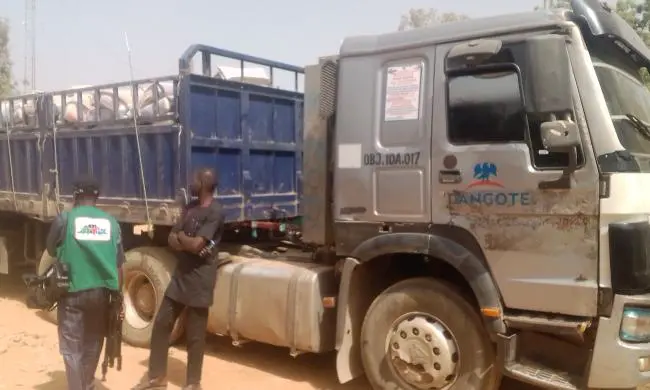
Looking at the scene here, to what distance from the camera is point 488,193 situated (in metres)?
3.96

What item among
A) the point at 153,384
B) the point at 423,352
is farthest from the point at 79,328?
the point at 423,352

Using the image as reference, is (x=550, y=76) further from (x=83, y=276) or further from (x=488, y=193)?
(x=83, y=276)

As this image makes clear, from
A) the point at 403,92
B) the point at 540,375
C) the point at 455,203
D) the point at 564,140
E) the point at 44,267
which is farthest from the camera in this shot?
the point at 44,267

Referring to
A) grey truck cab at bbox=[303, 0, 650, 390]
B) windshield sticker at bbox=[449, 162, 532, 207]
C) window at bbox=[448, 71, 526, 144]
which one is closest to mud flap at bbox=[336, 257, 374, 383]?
grey truck cab at bbox=[303, 0, 650, 390]

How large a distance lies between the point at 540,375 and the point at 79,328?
289 centimetres

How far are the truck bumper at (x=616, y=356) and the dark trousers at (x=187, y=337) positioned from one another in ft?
8.55

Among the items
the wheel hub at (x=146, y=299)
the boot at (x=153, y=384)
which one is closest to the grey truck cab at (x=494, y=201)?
the boot at (x=153, y=384)

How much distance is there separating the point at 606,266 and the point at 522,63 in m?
1.28

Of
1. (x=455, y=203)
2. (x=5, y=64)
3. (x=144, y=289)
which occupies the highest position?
(x=5, y=64)

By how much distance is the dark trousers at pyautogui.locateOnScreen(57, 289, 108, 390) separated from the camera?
4.03 meters

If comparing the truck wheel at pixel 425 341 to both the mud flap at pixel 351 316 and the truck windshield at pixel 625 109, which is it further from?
the truck windshield at pixel 625 109

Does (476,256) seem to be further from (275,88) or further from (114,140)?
(114,140)

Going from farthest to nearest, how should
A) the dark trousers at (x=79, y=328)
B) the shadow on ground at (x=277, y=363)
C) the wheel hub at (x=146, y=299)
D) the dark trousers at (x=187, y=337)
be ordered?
the wheel hub at (x=146, y=299), the shadow on ground at (x=277, y=363), the dark trousers at (x=187, y=337), the dark trousers at (x=79, y=328)

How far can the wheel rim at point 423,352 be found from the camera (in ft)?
13.5
